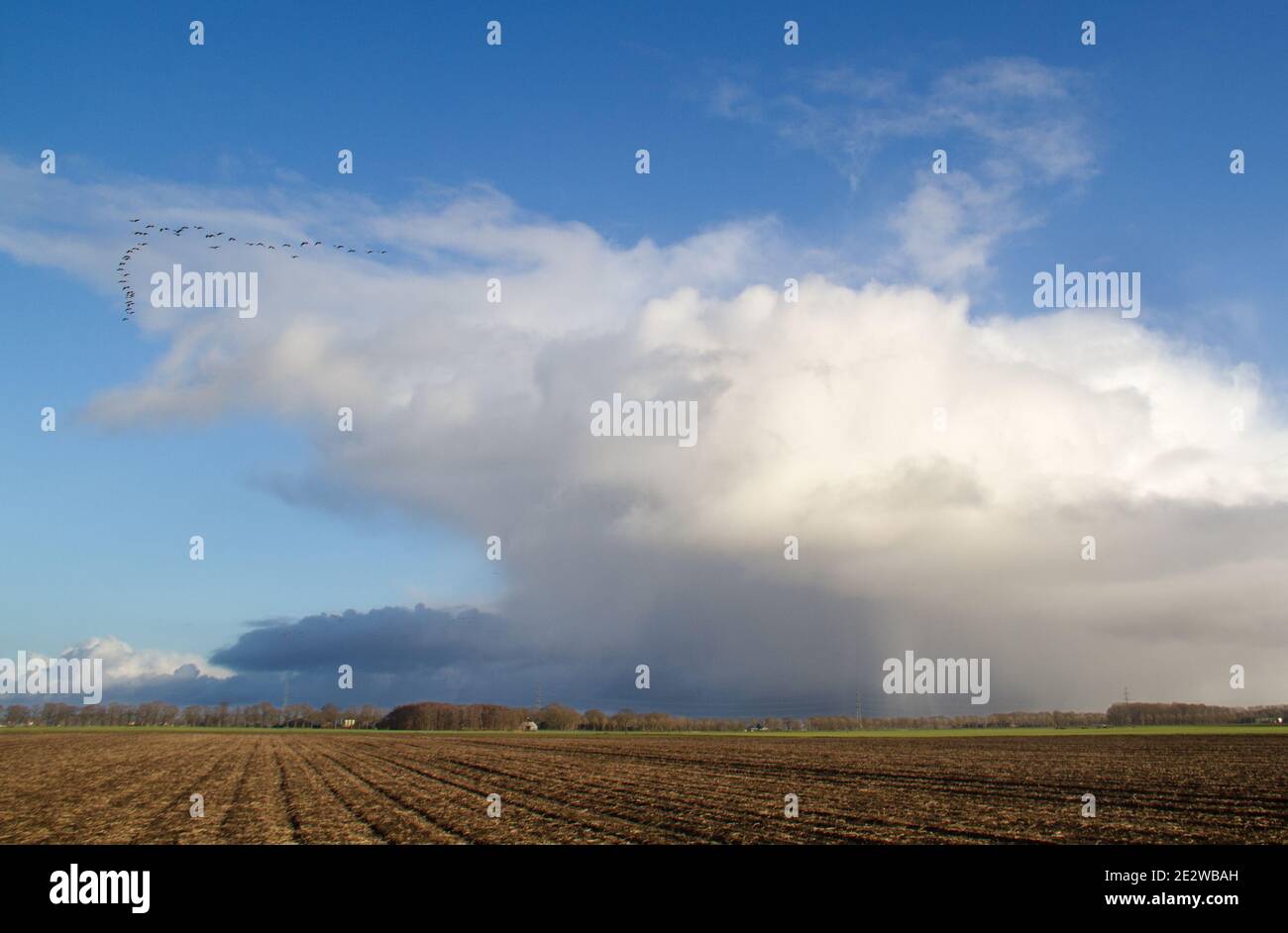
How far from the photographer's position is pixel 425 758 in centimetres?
6900
